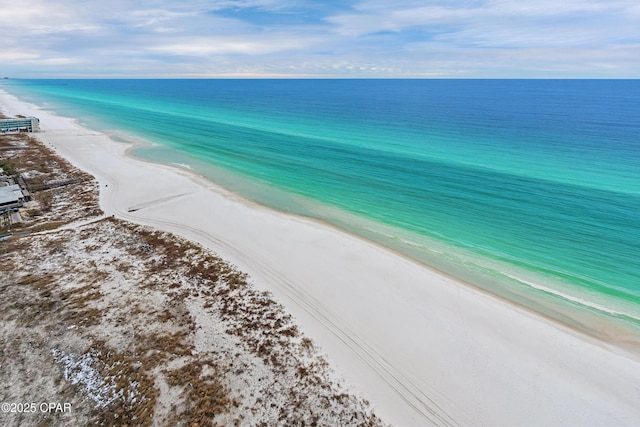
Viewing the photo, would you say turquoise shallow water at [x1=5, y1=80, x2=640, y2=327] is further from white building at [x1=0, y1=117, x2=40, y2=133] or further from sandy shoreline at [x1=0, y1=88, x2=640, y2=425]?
white building at [x1=0, y1=117, x2=40, y2=133]

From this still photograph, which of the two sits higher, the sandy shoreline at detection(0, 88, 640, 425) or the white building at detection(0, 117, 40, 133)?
the white building at detection(0, 117, 40, 133)

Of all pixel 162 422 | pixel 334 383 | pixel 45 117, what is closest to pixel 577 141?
pixel 334 383

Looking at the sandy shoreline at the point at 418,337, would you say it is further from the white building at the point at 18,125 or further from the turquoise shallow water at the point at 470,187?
the white building at the point at 18,125

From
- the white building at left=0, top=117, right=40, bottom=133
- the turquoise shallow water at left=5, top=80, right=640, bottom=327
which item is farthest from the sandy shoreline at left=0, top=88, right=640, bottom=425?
the white building at left=0, top=117, right=40, bottom=133

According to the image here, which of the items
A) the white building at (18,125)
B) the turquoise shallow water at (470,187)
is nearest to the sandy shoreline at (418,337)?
the turquoise shallow water at (470,187)

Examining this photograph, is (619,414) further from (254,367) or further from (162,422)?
(162,422)

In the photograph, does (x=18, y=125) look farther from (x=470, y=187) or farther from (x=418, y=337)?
(x=470, y=187)
